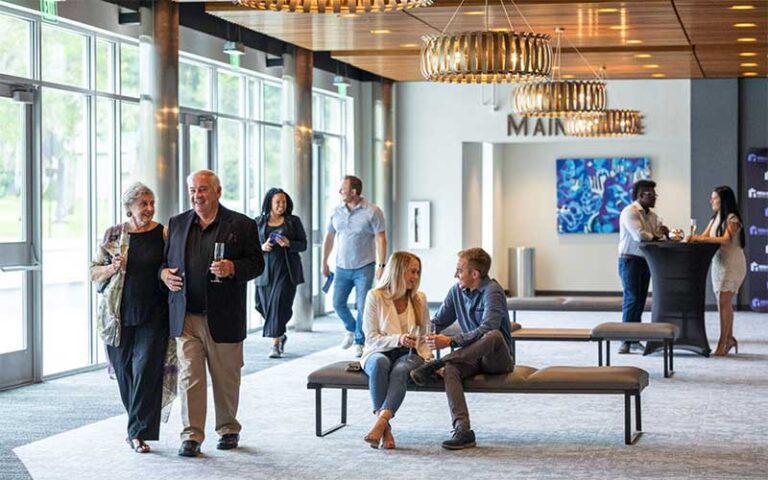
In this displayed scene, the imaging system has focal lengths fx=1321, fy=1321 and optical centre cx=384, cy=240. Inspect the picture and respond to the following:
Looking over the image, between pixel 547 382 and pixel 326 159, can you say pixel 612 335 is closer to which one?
pixel 547 382

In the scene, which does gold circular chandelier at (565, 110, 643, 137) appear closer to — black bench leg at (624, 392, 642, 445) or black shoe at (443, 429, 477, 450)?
black bench leg at (624, 392, 642, 445)

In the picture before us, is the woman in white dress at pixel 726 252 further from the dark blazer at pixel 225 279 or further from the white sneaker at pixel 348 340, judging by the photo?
the dark blazer at pixel 225 279

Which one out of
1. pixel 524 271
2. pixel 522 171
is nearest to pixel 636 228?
pixel 524 271

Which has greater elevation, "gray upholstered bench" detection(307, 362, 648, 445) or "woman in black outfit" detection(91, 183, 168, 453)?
"woman in black outfit" detection(91, 183, 168, 453)

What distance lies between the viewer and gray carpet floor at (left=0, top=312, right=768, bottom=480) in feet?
23.3

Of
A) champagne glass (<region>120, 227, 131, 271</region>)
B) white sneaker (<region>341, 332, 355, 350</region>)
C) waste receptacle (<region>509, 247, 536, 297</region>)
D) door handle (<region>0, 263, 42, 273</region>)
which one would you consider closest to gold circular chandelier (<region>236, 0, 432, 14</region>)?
champagne glass (<region>120, 227, 131, 271</region>)

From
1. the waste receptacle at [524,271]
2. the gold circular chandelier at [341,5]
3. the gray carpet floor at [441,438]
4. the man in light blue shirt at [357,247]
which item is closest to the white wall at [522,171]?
the waste receptacle at [524,271]

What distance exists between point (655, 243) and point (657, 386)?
2.26m

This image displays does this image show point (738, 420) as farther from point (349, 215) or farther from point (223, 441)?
point (349, 215)

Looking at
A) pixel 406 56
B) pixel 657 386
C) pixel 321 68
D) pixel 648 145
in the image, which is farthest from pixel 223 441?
pixel 648 145

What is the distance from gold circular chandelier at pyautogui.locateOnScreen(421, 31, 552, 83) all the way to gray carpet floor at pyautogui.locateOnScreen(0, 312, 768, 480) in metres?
2.36

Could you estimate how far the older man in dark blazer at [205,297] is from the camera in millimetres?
7504

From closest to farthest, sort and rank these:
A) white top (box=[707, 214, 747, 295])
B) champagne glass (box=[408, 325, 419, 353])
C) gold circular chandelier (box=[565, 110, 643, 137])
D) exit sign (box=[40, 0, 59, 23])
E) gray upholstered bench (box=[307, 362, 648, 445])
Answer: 1. gray upholstered bench (box=[307, 362, 648, 445])
2. champagne glass (box=[408, 325, 419, 353])
3. exit sign (box=[40, 0, 59, 23])
4. white top (box=[707, 214, 747, 295])
5. gold circular chandelier (box=[565, 110, 643, 137])

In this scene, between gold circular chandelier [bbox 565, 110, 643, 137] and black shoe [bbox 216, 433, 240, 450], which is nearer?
black shoe [bbox 216, 433, 240, 450]
